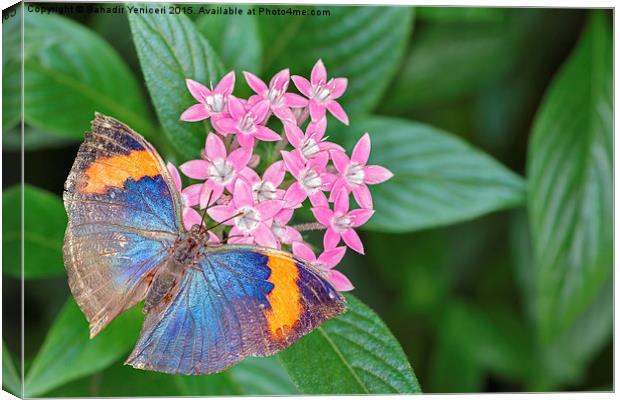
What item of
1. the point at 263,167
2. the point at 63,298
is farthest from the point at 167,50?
the point at 63,298

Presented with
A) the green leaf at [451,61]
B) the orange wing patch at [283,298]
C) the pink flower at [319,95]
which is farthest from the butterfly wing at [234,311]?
the green leaf at [451,61]

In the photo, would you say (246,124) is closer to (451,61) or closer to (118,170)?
(118,170)

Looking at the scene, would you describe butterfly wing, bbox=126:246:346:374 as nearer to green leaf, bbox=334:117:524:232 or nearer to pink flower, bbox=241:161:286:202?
pink flower, bbox=241:161:286:202

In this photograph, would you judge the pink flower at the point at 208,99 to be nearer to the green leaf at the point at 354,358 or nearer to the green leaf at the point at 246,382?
the green leaf at the point at 354,358

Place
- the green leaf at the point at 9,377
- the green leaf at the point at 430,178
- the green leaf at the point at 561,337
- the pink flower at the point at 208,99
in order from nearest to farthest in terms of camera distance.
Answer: the pink flower at the point at 208,99, the green leaf at the point at 9,377, the green leaf at the point at 430,178, the green leaf at the point at 561,337

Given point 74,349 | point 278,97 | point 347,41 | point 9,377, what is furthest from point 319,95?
point 9,377

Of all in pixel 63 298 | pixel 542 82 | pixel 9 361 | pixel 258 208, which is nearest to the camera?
pixel 258 208

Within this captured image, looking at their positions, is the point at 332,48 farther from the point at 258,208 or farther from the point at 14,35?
the point at 14,35

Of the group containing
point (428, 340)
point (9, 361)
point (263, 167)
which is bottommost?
point (428, 340)
